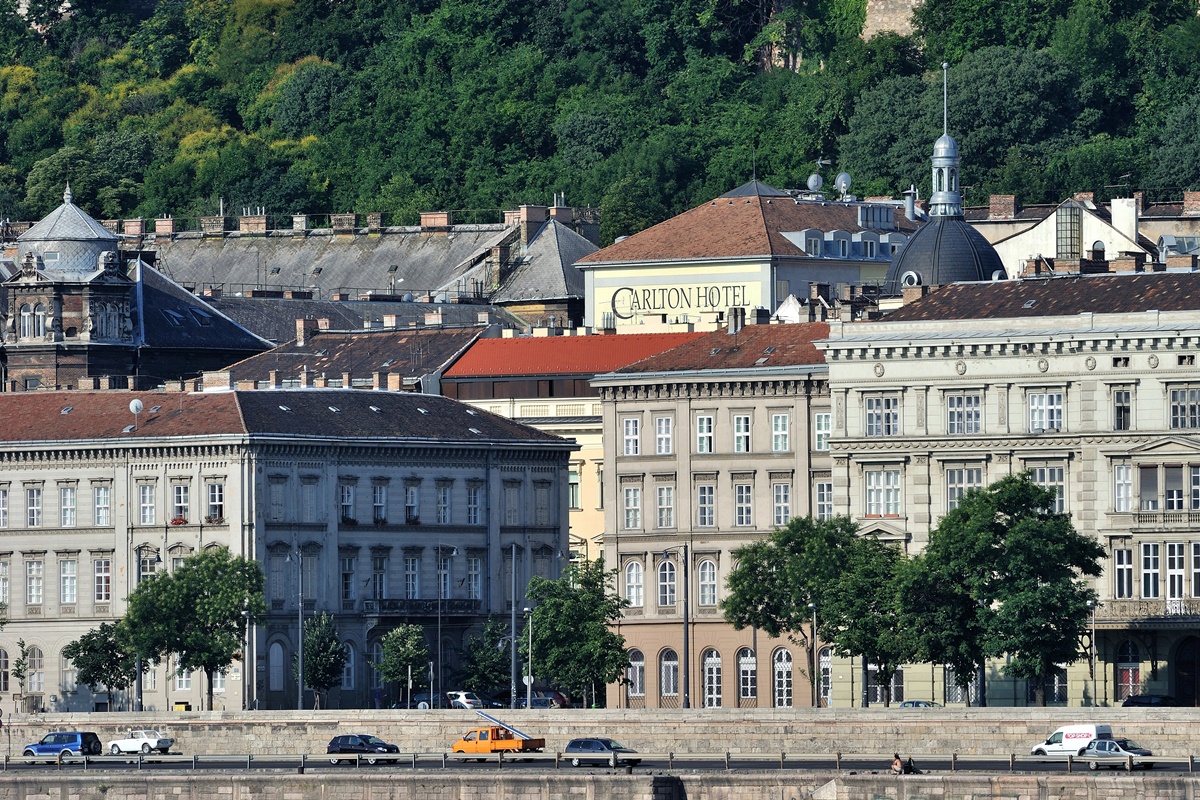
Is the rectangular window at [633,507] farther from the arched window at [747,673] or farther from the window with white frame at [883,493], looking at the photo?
→ the window with white frame at [883,493]

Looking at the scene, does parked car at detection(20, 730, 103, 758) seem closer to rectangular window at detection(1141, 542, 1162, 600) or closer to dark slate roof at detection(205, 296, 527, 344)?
rectangular window at detection(1141, 542, 1162, 600)

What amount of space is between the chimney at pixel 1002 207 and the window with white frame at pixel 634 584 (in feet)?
175

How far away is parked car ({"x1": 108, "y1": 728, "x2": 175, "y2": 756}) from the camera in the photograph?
116 m

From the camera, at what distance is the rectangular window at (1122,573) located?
124125mm

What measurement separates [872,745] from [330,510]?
36.5 meters

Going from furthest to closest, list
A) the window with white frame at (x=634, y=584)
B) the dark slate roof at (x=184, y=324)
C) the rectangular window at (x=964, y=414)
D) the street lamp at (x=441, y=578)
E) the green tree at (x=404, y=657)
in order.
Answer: the dark slate roof at (x=184, y=324)
the street lamp at (x=441, y=578)
the green tree at (x=404, y=657)
the window with white frame at (x=634, y=584)
the rectangular window at (x=964, y=414)

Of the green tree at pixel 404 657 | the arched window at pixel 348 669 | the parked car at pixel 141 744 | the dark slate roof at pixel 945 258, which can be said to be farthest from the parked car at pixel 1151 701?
the dark slate roof at pixel 945 258

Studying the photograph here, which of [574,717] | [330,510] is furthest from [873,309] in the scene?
[574,717]

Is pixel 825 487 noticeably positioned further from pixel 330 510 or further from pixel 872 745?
pixel 872 745

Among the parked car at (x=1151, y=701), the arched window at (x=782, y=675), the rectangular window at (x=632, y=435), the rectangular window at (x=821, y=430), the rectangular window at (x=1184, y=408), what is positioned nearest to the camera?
the parked car at (x=1151, y=701)

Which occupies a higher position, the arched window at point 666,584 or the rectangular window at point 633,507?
the rectangular window at point 633,507

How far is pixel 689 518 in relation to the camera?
137 meters

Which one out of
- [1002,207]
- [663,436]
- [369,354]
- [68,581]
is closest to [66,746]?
[68,581]

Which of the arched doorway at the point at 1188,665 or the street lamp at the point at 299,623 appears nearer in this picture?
the arched doorway at the point at 1188,665
